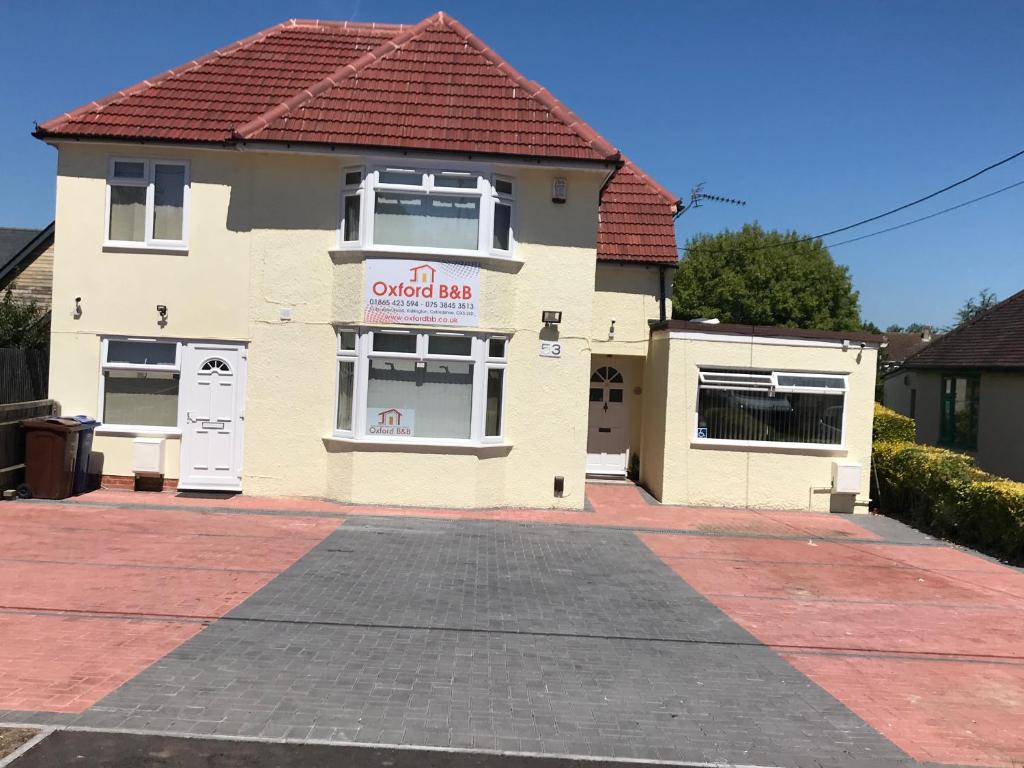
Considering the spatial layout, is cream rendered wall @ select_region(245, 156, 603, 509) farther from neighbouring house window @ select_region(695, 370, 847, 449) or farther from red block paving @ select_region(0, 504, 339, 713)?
neighbouring house window @ select_region(695, 370, 847, 449)

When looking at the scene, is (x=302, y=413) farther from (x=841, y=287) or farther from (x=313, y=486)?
(x=841, y=287)

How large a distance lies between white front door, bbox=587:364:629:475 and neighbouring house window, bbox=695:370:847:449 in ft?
9.07

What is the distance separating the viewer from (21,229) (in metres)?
26.0

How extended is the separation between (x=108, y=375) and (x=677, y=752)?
11240 mm

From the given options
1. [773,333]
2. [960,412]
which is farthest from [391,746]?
[960,412]

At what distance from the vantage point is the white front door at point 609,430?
16.8m

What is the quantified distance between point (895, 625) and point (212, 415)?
9.90m

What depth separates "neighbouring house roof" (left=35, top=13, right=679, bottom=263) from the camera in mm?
12586

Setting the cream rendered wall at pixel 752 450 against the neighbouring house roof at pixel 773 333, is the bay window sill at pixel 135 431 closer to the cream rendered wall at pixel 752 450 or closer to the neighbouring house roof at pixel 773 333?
the cream rendered wall at pixel 752 450

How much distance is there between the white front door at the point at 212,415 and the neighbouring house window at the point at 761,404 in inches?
295

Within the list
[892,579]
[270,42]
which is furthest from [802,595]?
[270,42]

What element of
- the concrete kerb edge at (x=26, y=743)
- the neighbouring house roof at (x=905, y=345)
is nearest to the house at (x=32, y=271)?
the concrete kerb edge at (x=26, y=743)

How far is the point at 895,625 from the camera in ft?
26.6

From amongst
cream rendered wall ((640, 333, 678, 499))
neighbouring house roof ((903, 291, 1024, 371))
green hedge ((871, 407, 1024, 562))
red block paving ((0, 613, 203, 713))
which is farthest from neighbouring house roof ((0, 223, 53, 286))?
neighbouring house roof ((903, 291, 1024, 371))
